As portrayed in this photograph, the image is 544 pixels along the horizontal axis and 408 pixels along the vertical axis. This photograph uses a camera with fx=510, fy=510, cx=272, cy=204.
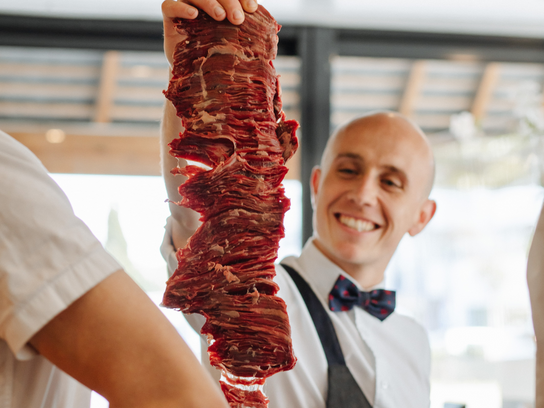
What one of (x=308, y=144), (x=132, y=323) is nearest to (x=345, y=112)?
(x=308, y=144)

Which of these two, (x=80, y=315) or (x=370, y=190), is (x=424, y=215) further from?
(x=80, y=315)

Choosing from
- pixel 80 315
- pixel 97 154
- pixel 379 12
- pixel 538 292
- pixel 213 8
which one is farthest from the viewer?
pixel 97 154

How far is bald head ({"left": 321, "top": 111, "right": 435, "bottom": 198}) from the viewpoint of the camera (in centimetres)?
155

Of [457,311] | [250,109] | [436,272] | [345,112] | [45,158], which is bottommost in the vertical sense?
[250,109]

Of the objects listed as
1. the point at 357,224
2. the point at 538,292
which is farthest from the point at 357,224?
the point at 538,292

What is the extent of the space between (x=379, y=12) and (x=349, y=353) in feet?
6.05

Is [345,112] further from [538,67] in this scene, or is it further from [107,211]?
[107,211]

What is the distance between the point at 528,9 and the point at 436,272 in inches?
57.1

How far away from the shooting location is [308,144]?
2.66m

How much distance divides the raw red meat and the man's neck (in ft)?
3.22

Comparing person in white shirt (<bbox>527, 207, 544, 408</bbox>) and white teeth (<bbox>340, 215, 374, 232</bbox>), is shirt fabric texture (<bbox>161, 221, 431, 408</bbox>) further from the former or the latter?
person in white shirt (<bbox>527, 207, 544, 408</bbox>)

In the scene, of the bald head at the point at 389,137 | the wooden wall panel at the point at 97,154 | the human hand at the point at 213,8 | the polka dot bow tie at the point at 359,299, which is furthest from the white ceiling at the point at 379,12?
the human hand at the point at 213,8

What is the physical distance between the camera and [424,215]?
1.75 metres

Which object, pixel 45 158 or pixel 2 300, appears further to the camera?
pixel 45 158
